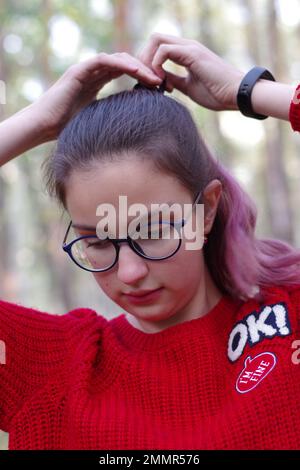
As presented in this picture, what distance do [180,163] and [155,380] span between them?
69 centimetres

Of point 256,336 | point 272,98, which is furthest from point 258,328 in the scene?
point 272,98

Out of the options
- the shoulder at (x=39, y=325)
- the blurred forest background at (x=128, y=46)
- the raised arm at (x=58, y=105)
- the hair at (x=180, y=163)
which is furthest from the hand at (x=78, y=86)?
the blurred forest background at (x=128, y=46)

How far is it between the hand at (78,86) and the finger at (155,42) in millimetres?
60

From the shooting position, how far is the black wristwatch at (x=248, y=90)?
2092 millimetres

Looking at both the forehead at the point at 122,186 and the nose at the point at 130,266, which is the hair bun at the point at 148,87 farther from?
the nose at the point at 130,266

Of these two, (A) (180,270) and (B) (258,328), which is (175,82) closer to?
(A) (180,270)

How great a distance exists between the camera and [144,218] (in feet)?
5.76

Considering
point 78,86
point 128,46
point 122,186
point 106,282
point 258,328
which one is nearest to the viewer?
point 122,186

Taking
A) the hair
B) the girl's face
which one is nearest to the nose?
the girl's face

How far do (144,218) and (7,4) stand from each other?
12405 millimetres

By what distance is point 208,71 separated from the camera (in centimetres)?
216

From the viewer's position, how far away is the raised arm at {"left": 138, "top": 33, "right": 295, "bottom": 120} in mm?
2086

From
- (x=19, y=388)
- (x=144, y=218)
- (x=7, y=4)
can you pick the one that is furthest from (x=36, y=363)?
(x=7, y=4)

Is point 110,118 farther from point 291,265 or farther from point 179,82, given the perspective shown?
point 291,265
